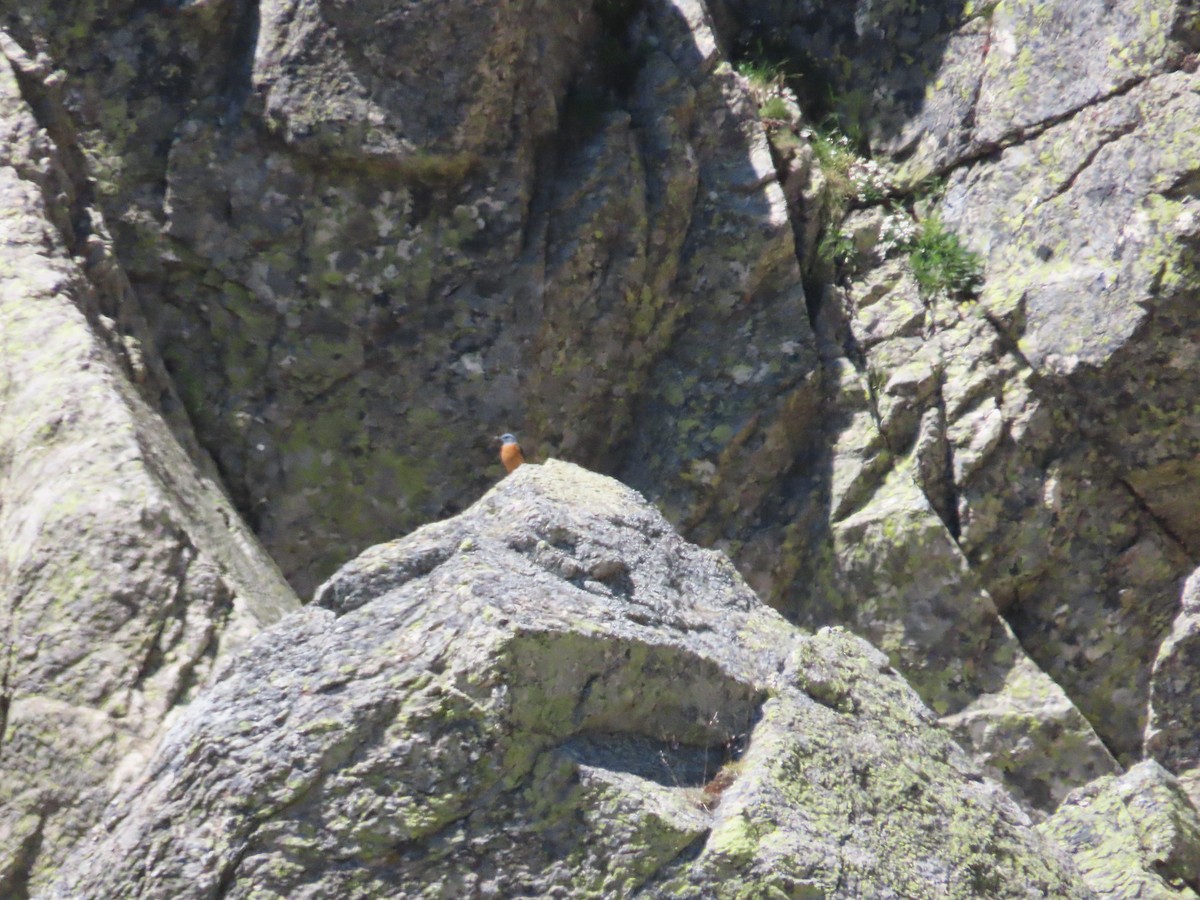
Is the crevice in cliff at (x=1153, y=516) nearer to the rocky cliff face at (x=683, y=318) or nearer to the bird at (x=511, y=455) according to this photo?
the rocky cliff face at (x=683, y=318)

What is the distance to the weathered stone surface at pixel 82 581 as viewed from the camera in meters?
5.36

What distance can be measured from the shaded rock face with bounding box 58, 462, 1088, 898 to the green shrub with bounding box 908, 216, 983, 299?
6.19 m

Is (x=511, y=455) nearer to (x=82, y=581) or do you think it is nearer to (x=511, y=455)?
(x=511, y=455)

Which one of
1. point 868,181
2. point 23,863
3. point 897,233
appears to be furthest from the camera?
point 868,181

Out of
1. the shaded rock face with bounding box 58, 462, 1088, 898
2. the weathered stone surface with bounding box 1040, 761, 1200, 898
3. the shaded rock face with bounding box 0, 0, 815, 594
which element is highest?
the shaded rock face with bounding box 0, 0, 815, 594

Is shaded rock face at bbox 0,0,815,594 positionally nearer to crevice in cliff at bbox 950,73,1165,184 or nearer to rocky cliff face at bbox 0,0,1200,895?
rocky cliff face at bbox 0,0,1200,895

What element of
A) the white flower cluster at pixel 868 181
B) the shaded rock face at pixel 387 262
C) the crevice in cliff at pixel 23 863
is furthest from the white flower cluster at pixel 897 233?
the crevice in cliff at pixel 23 863

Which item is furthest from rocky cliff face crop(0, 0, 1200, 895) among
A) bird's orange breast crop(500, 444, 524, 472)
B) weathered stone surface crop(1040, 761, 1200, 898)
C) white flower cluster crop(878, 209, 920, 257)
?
weathered stone surface crop(1040, 761, 1200, 898)

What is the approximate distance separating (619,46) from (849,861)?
8432 mm

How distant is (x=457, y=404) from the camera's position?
987cm

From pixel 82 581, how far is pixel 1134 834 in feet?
18.3

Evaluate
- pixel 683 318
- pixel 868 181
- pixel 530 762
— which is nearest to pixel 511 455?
pixel 683 318

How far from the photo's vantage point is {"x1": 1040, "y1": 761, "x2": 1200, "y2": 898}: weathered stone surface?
Result: 6.18 metres

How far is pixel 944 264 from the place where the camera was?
34.9 ft
